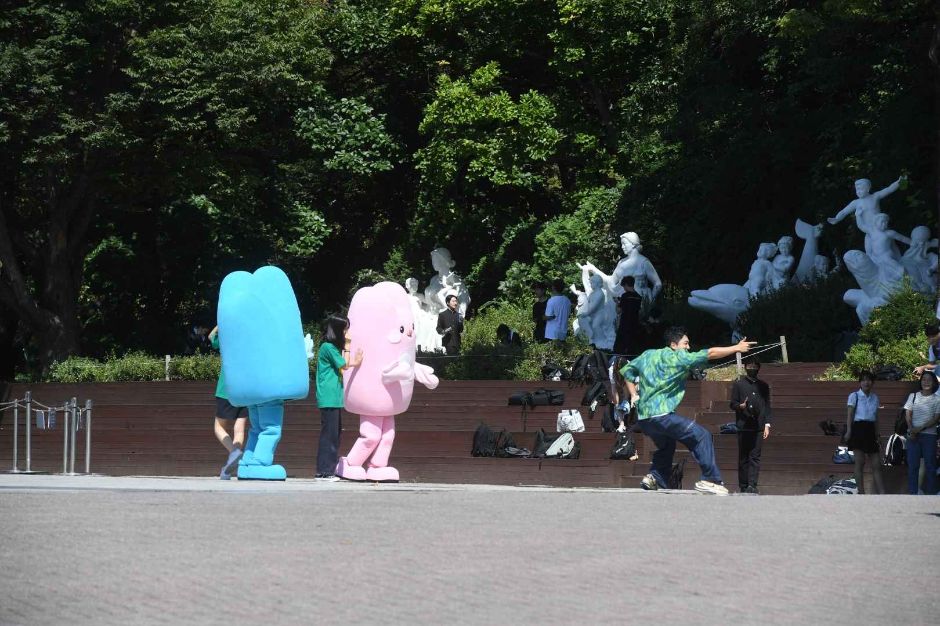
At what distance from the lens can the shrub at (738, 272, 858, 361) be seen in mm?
28281

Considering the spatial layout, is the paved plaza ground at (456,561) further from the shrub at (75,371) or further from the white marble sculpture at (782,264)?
the shrub at (75,371)

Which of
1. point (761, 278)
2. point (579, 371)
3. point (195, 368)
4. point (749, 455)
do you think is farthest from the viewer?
point (761, 278)

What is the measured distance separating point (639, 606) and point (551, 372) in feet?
60.2

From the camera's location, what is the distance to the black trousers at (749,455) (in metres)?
17.0

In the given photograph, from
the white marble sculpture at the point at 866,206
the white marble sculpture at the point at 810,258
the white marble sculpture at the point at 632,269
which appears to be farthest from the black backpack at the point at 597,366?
the white marble sculpture at the point at 810,258

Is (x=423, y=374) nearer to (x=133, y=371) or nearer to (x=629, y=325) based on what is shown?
(x=629, y=325)

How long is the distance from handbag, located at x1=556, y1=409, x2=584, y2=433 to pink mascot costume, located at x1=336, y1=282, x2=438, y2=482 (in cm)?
568

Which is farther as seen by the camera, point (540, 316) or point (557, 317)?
point (540, 316)

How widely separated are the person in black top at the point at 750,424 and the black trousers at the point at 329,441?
159 inches

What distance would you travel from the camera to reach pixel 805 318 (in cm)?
2858

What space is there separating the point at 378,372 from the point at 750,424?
415 cm

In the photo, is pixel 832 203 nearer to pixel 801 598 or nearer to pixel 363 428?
pixel 363 428

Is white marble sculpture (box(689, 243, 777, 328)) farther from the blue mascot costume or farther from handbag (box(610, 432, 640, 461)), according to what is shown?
the blue mascot costume

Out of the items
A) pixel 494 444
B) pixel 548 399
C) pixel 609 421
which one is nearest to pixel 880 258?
pixel 548 399
